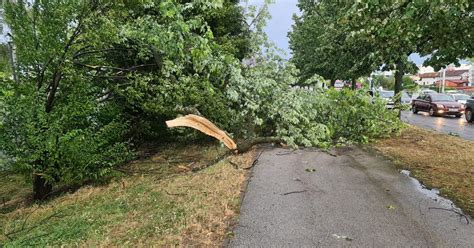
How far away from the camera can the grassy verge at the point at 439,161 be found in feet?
18.4

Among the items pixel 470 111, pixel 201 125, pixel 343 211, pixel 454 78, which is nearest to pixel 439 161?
pixel 343 211

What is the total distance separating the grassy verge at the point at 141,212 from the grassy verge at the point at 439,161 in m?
3.23

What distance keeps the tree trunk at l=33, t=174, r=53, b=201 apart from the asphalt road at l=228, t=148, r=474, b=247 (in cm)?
Answer: 410

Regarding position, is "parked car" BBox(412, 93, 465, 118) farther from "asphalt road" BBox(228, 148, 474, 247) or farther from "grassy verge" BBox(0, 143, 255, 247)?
"grassy verge" BBox(0, 143, 255, 247)

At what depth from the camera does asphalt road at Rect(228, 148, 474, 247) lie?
389 cm

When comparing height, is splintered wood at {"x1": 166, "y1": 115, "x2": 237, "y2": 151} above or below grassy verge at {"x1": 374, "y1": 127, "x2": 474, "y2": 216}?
above

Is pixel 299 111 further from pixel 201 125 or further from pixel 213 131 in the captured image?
pixel 201 125

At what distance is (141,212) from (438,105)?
70.4 ft

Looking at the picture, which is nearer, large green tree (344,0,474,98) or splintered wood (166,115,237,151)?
large green tree (344,0,474,98)

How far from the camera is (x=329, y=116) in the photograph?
10.2 metres

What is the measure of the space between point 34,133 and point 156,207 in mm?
2831

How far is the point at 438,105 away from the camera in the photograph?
70.5 feet

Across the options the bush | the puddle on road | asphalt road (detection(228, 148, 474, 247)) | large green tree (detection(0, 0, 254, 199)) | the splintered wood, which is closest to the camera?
asphalt road (detection(228, 148, 474, 247))

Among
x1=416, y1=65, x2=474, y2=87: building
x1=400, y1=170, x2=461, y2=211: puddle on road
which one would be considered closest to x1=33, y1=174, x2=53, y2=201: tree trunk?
x1=400, y1=170, x2=461, y2=211: puddle on road
